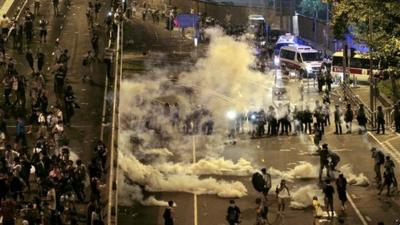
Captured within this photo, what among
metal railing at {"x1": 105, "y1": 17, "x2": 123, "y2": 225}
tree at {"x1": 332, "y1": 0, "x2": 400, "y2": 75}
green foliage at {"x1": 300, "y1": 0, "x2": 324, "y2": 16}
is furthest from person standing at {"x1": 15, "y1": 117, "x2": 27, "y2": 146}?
green foliage at {"x1": 300, "y1": 0, "x2": 324, "y2": 16}

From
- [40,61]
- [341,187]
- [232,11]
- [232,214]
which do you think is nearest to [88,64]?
[40,61]

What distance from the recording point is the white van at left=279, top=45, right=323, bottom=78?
48.8 meters

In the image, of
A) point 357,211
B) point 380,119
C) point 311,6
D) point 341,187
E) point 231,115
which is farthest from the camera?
point 311,6

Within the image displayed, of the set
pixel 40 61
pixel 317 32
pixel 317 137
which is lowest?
pixel 317 137

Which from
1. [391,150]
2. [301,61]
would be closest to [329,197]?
[391,150]

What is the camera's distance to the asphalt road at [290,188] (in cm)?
2444

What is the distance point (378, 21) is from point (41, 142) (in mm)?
19082

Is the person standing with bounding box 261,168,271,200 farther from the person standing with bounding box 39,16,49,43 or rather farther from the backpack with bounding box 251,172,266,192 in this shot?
the person standing with bounding box 39,16,49,43

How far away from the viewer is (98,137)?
92.4 feet

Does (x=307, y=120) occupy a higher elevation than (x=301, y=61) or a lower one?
lower

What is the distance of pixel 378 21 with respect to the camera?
124ft

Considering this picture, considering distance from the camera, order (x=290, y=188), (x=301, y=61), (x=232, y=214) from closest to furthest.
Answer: (x=232, y=214) < (x=290, y=188) < (x=301, y=61)

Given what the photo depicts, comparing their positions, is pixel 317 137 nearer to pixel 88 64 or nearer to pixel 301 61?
pixel 88 64

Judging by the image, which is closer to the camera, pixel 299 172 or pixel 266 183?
pixel 266 183
